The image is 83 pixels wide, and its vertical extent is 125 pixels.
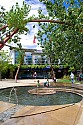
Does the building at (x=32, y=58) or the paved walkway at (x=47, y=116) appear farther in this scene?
the building at (x=32, y=58)

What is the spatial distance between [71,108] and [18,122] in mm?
4069

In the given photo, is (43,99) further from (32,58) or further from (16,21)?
(32,58)

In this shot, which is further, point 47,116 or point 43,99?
point 43,99

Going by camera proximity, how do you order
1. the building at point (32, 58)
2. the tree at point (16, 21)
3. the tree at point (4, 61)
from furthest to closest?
the building at point (32, 58), the tree at point (4, 61), the tree at point (16, 21)

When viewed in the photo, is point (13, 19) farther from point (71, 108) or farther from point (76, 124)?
point (71, 108)

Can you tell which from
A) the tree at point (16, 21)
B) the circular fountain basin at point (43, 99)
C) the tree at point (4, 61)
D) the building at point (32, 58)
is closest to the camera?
the tree at point (16, 21)

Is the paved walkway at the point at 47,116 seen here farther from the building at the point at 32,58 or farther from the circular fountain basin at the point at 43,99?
the building at the point at 32,58

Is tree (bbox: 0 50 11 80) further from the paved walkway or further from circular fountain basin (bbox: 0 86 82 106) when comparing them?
the paved walkway

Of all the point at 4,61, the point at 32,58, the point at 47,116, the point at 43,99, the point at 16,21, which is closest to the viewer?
the point at 16,21

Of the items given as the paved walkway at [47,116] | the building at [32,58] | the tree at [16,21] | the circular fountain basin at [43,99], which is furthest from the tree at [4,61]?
the tree at [16,21]

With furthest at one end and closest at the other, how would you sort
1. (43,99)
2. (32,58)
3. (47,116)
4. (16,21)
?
1. (32,58)
2. (43,99)
3. (47,116)
4. (16,21)

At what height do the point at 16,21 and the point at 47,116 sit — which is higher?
the point at 16,21

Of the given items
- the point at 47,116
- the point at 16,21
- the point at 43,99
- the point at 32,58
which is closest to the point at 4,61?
the point at 32,58

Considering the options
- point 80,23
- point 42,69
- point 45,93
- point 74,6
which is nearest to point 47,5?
point 74,6
